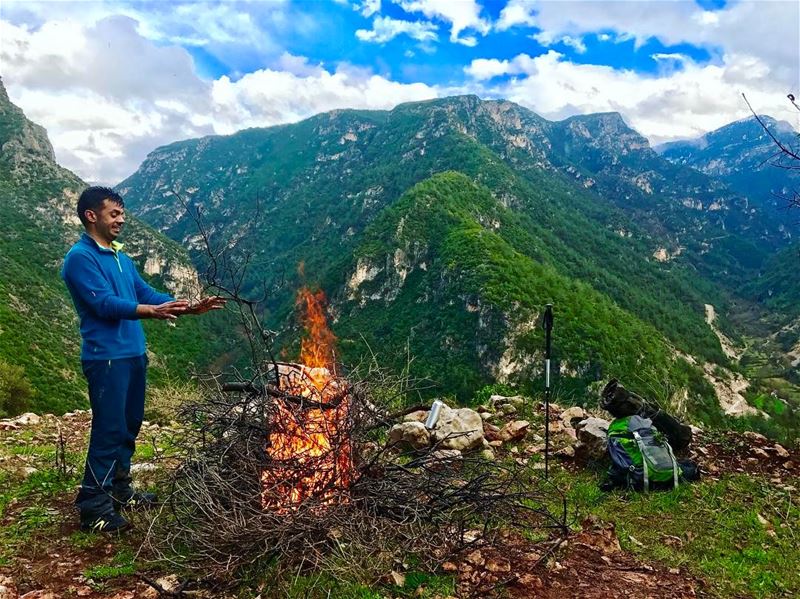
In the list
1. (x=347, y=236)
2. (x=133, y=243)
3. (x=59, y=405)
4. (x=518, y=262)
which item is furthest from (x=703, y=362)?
(x=133, y=243)

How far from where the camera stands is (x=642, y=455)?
5145mm

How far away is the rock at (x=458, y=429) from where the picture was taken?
19.6ft

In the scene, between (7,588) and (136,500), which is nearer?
(7,588)

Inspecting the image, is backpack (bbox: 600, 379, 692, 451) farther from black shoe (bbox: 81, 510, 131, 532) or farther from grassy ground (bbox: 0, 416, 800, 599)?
black shoe (bbox: 81, 510, 131, 532)

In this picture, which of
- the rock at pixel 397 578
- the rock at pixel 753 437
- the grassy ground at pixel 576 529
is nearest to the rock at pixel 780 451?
the rock at pixel 753 437

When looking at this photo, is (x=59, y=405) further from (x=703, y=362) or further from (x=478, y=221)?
(x=703, y=362)

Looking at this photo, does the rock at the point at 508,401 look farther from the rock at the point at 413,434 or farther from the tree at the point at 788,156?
the tree at the point at 788,156

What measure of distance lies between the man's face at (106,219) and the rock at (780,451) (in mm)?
7447

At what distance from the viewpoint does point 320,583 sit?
9.55ft

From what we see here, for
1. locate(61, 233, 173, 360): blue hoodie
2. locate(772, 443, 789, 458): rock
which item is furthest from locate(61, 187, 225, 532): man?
locate(772, 443, 789, 458): rock

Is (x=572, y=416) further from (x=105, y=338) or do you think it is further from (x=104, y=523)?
(x=105, y=338)

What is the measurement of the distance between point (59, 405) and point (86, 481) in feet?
112

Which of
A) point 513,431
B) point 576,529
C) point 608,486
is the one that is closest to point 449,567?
point 576,529

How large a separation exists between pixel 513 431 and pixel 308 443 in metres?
3.84
